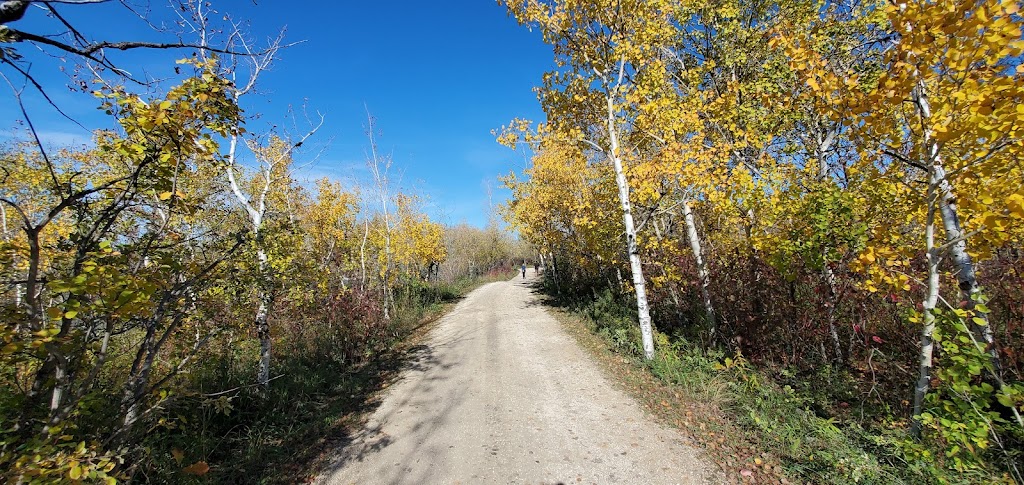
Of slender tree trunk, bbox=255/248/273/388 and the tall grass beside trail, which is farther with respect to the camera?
slender tree trunk, bbox=255/248/273/388

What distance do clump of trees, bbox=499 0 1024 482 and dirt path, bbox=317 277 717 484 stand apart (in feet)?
8.00

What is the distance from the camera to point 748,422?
5613 millimetres

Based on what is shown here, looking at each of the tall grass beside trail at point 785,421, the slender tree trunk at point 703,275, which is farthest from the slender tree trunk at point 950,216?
the slender tree trunk at point 703,275

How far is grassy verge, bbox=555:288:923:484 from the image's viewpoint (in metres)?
4.38

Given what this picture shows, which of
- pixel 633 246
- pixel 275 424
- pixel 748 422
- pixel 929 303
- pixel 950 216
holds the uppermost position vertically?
pixel 633 246

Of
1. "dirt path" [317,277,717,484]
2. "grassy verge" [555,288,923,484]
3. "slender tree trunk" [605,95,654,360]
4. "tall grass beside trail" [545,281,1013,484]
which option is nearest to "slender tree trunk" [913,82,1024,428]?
"tall grass beside trail" [545,281,1013,484]

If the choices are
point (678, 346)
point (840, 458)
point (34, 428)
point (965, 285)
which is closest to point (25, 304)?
point (34, 428)

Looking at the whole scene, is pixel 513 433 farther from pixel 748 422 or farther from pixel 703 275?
pixel 703 275

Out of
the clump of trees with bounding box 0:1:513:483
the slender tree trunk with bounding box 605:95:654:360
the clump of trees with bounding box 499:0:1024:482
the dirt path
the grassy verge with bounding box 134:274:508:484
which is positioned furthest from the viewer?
the slender tree trunk with bounding box 605:95:654:360

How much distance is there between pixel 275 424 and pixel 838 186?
9.96 m

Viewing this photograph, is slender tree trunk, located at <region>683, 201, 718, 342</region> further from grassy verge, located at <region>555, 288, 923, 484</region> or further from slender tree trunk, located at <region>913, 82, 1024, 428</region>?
slender tree trunk, located at <region>913, 82, 1024, 428</region>

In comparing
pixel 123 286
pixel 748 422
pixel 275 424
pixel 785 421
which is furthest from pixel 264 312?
pixel 785 421

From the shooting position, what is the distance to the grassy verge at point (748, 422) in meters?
4.38

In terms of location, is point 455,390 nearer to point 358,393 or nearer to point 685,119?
point 358,393
